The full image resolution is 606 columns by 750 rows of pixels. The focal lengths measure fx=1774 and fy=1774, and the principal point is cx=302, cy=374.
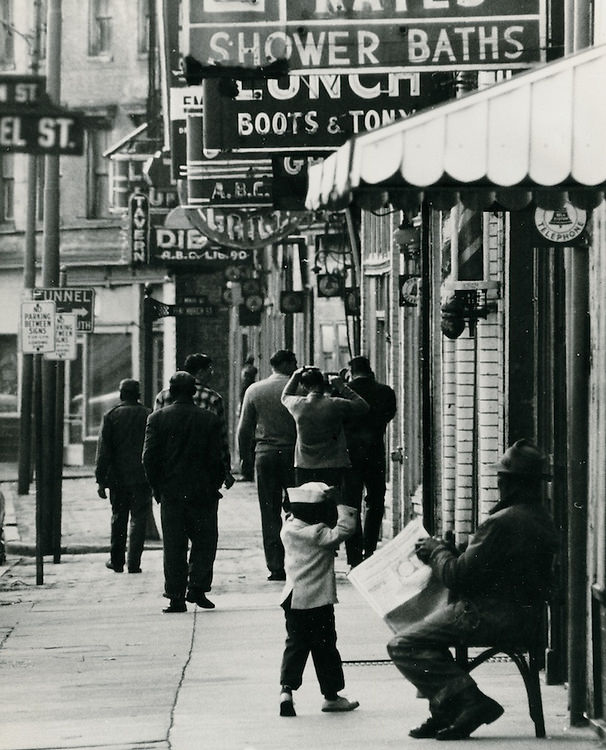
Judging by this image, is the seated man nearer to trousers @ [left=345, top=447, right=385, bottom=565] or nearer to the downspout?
the downspout

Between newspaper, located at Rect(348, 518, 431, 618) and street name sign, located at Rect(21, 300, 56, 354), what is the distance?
9791mm

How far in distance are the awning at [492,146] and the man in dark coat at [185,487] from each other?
22.6 feet

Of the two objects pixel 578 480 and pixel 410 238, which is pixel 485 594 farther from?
pixel 410 238

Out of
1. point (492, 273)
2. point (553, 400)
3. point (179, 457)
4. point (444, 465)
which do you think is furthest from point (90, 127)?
point (444, 465)

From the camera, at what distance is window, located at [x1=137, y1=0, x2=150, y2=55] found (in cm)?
4159

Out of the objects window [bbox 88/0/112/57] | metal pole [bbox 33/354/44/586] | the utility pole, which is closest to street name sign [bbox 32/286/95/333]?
the utility pole

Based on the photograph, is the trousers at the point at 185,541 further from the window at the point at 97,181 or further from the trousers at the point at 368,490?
the window at the point at 97,181

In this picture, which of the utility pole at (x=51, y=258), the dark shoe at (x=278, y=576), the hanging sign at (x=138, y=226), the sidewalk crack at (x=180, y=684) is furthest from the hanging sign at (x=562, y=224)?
the hanging sign at (x=138, y=226)

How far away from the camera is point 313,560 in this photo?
29.5 ft

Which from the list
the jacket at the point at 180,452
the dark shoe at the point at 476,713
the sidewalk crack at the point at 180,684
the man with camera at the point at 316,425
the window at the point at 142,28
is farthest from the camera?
the window at the point at 142,28

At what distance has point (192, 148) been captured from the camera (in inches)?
602

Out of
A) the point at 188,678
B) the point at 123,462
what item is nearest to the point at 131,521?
the point at 123,462

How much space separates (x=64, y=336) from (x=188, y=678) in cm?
824

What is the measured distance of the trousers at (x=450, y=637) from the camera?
808 centimetres
